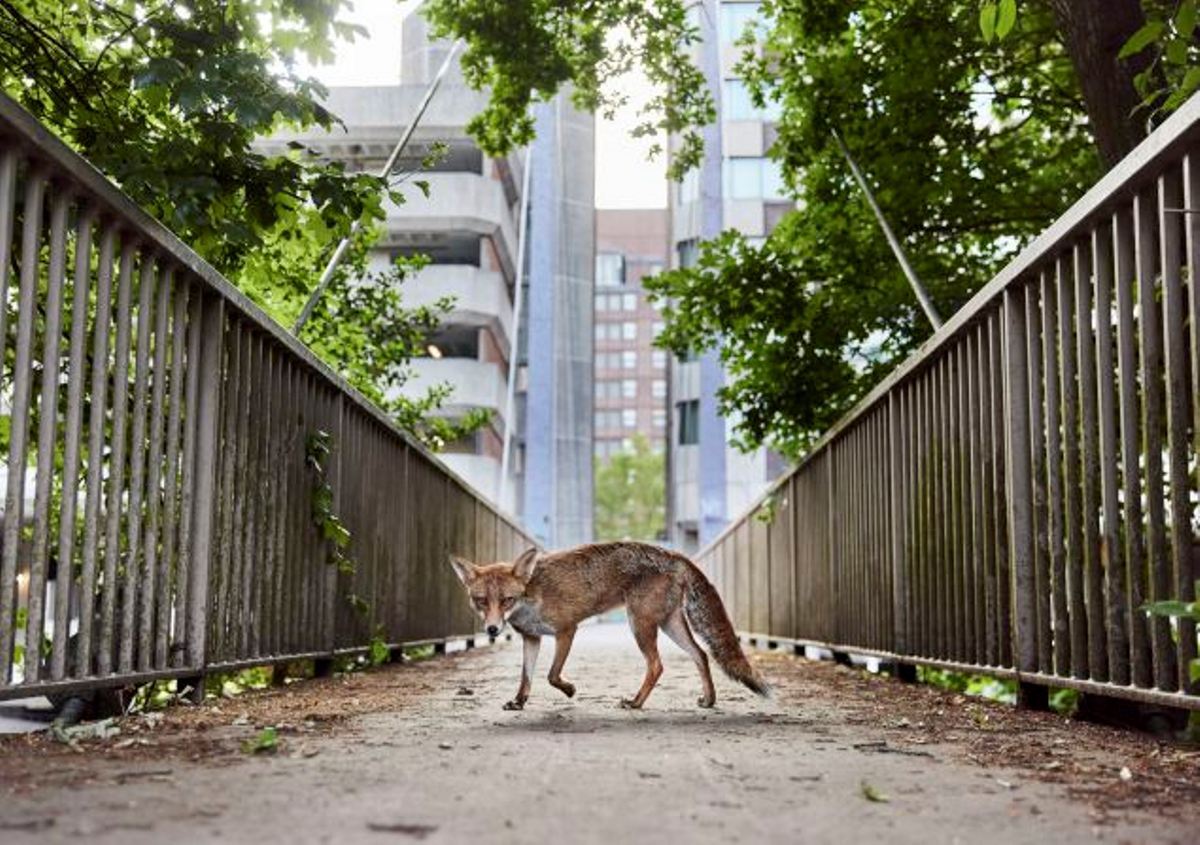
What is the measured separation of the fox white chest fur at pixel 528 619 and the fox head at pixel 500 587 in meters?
0.06

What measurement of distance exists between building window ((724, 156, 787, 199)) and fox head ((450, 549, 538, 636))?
49.6 m

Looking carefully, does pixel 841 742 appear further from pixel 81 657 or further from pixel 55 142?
pixel 55 142

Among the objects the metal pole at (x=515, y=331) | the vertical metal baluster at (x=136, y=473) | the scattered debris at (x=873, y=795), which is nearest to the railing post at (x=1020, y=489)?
the scattered debris at (x=873, y=795)

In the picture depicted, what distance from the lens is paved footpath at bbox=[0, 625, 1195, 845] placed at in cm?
283

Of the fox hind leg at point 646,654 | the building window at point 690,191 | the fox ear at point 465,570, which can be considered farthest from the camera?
the building window at point 690,191

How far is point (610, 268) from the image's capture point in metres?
143

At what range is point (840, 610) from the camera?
11156 mm

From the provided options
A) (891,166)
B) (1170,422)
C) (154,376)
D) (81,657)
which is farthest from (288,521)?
(891,166)

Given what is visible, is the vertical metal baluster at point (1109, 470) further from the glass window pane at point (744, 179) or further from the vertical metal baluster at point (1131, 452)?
the glass window pane at point (744, 179)

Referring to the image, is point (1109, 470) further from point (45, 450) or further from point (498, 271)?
point (498, 271)

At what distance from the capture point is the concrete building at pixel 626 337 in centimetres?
14150

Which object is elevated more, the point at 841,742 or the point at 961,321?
the point at 961,321

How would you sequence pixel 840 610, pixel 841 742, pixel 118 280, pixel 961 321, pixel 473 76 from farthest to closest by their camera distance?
pixel 473 76 → pixel 840 610 → pixel 961 321 → pixel 118 280 → pixel 841 742

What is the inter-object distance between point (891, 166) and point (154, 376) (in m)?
9.99
